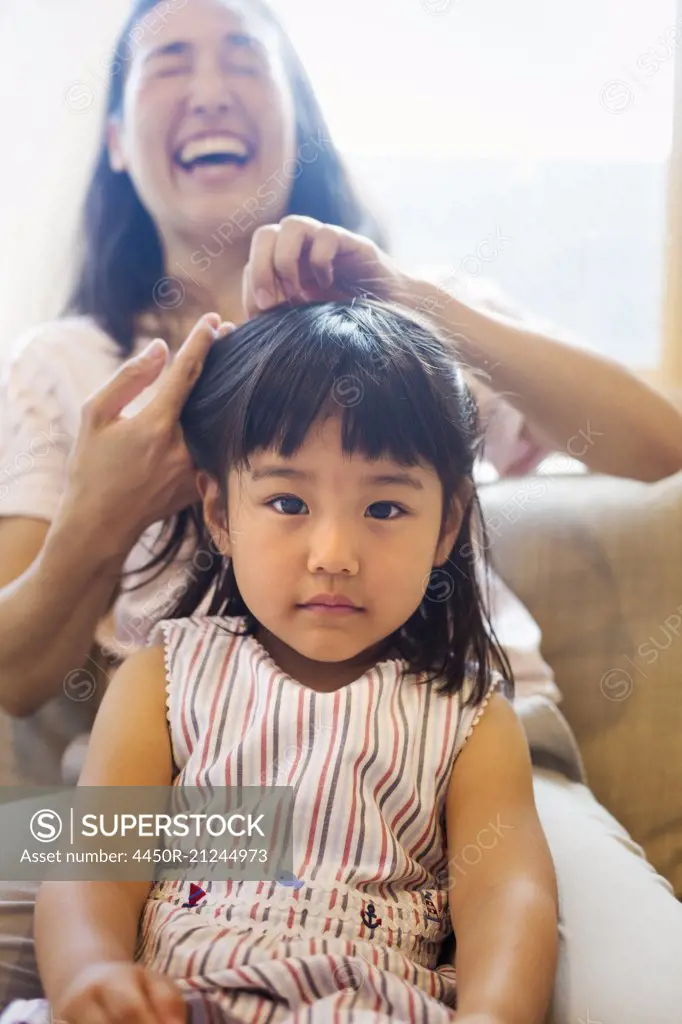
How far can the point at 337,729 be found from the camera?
77 cm

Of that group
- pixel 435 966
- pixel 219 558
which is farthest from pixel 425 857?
pixel 219 558

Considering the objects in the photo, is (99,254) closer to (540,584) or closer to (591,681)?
(540,584)

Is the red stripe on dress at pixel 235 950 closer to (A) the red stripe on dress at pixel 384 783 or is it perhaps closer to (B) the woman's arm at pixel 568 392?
(A) the red stripe on dress at pixel 384 783

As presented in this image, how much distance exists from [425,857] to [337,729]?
0.13m

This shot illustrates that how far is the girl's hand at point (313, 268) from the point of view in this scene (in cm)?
90

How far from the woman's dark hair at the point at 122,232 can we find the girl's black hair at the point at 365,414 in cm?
24

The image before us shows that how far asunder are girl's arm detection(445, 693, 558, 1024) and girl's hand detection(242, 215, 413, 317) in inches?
16.0

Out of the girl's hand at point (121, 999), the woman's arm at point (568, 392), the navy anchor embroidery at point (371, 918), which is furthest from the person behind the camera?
the woman's arm at point (568, 392)

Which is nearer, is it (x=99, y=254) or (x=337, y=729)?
(x=337, y=729)

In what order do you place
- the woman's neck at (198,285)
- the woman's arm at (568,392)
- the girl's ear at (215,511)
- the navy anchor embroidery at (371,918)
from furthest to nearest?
the woman's neck at (198,285) < the woman's arm at (568,392) < the girl's ear at (215,511) < the navy anchor embroidery at (371,918)
